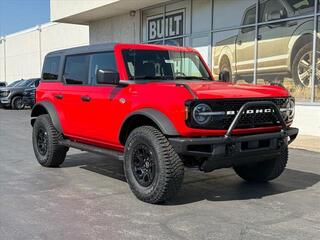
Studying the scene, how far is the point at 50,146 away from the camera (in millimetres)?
7684

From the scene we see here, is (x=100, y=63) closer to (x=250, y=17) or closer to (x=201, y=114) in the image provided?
(x=201, y=114)

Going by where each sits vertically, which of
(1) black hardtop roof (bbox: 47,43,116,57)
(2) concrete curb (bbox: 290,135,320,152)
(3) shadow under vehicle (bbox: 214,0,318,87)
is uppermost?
(3) shadow under vehicle (bbox: 214,0,318,87)

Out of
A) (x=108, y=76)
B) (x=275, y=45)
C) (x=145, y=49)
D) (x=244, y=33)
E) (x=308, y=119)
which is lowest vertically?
(x=308, y=119)

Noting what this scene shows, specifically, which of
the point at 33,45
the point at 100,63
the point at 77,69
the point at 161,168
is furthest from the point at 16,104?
the point at 161,168

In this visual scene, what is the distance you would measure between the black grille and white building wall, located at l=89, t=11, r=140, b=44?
46.7ft

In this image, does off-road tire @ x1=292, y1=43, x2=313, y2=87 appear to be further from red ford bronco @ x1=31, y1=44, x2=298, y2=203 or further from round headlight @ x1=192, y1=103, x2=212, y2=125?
round headlight @ x1=192, y1=103, x2=212, y2=125

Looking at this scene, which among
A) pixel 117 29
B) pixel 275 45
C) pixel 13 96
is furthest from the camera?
pixel 13 96

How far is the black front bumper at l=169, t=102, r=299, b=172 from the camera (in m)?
5.18

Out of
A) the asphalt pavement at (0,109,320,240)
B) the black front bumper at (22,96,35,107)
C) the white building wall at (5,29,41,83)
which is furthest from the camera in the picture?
the white building wall at (5,29,41,83)

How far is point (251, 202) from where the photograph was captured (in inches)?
226

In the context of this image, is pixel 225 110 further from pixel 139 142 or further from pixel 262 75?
pixel 262 75

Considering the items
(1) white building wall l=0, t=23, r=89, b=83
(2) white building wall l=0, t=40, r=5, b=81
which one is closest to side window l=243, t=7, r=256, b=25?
(1) white building wall l=0, t=23, r=89, b=83

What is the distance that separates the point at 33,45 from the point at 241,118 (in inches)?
1409

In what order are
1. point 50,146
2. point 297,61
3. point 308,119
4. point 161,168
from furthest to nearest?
point 297,61
point 308,119
point 50,146
point 161,168
